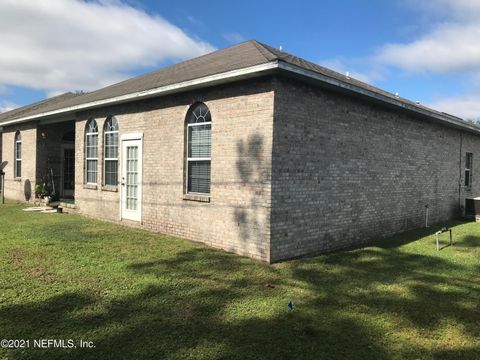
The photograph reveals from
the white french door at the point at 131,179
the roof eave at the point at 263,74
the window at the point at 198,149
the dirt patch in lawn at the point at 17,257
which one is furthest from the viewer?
the white french door at the point at 131,179

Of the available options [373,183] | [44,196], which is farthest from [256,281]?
[44,196]

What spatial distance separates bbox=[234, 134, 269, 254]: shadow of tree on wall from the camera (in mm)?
7184

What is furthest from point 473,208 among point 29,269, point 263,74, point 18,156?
point 18,156

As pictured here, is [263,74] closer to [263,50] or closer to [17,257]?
[263,50]

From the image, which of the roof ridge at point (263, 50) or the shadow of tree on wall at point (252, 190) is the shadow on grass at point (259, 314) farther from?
the roof ridge at point (263, 50)

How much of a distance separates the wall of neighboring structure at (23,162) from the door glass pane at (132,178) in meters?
7.55

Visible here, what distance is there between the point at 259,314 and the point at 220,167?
380 centimetres

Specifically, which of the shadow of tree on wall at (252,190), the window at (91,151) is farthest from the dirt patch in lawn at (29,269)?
the window at (91,151)

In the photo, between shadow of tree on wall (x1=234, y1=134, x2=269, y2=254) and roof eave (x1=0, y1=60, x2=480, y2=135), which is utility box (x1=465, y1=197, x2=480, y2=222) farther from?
shadow of tree on wall (x1=234, y1=134, x2=269, y2=254)

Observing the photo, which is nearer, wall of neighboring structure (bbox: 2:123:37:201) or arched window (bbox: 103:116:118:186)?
arched window (bbox: 103:116:118:186)

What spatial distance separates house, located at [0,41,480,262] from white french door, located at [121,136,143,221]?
3 centimetres

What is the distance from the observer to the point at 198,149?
8750 mm

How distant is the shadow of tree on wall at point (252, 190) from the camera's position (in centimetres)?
718

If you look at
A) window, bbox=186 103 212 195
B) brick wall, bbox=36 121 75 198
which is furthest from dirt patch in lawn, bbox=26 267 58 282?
brick wall, bbox=36 121 75 198
